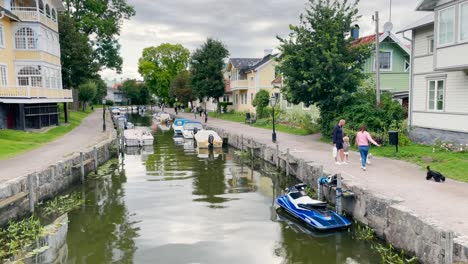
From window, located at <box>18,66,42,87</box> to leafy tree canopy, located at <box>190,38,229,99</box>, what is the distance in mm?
25214

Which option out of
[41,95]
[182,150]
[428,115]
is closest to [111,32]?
[41,95]

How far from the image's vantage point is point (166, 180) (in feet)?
66.4

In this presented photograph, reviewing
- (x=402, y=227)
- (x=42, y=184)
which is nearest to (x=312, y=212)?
(x=402, y=227)

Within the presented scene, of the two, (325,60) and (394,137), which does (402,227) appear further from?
(325,60)

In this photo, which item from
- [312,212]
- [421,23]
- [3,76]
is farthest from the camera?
[3,76]

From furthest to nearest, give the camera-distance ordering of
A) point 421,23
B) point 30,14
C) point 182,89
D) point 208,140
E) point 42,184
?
point 182,89
point 30,14
point 208,140
point 421,23
point 42,184

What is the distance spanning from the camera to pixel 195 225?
13164mm

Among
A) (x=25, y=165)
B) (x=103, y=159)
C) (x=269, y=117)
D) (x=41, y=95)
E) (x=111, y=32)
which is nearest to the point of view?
(x=25, y=165)

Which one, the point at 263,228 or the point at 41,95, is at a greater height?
the point at 41,95

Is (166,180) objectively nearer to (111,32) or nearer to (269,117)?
(269,117)

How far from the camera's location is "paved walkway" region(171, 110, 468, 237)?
9836 mm

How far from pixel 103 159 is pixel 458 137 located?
20824 mm

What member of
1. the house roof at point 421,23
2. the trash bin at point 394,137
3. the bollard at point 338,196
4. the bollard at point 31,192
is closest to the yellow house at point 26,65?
the bollard at point 31,192

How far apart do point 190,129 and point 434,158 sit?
24.6m
